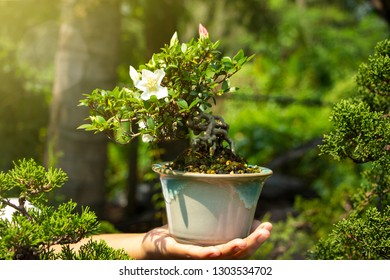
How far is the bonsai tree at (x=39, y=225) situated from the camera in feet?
4.25

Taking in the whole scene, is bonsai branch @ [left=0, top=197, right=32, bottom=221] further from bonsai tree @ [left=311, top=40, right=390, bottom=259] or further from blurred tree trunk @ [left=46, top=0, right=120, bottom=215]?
blurred tree trunk @ [left=46, top=0, right=120, bottom=215]

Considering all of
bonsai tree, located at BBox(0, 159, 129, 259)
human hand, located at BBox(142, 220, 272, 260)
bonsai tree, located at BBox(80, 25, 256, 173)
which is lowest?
human hand, located at BBox(142, 220, 272, 260)

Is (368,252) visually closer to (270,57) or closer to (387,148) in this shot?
(387,148)

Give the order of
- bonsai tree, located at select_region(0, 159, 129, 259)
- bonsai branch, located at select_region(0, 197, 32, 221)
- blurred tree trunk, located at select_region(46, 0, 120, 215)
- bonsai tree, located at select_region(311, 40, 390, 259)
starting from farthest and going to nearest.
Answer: blurred tree trunk, located at select_region(46, 0, 120, 215)
bonsai tree, located at select_region(311, 40, 390, 259)
bonsai branch, located at select_region(0, 197, 32, 221)
bonsai tree, located at select_region(0, 159, 129, 259)

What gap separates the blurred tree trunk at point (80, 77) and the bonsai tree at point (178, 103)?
2252 millimetres

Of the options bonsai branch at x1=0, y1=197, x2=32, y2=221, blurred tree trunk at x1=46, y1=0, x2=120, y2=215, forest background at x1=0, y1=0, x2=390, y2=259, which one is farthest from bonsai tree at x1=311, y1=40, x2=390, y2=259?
blurred tree trunk at x1=46, y1=0, x2=120, y2=215

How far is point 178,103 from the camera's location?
148cm

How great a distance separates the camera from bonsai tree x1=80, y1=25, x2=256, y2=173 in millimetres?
1476

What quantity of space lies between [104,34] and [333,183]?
384 centimetres

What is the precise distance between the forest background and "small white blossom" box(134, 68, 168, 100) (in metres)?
0.59

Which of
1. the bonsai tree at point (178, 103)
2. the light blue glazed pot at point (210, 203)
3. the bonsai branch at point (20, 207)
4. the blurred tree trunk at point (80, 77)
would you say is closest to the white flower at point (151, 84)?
the bonsai tree at point (178, 103)

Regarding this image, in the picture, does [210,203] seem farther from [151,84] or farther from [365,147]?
[365,147]

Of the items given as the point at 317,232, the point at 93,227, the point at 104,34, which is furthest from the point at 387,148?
the point at 104,34
